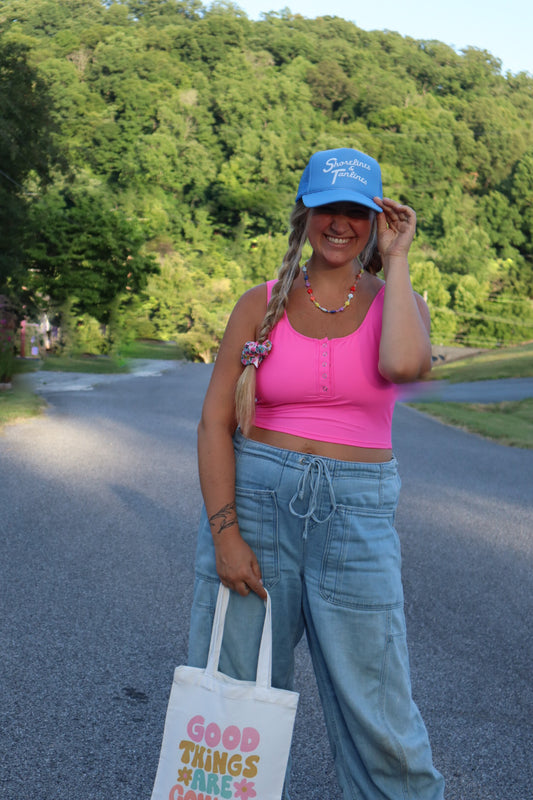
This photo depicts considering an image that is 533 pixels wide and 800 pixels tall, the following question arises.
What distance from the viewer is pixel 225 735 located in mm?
1887

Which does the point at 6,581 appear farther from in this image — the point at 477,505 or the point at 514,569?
the point at 477,505

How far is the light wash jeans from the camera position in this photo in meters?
1.89

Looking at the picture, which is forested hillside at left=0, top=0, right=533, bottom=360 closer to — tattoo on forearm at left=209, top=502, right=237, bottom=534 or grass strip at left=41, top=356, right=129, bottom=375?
grass strip at left=41, top=356, right=129, bottom=375

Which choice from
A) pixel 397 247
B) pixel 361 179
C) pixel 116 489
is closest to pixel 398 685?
pixel 397 247

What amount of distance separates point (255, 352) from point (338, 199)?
1.23ft

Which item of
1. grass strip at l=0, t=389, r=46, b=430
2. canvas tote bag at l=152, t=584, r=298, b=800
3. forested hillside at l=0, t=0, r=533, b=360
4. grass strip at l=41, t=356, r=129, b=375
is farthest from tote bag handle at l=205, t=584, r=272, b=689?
forested hillside at l=0, t=0, r=533, b=360

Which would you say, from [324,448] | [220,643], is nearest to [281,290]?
[324,448]

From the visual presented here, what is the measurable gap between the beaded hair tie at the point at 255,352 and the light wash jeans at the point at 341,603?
18 centimetres

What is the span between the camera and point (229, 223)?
298 ft

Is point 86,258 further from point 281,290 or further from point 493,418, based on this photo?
point 281,290

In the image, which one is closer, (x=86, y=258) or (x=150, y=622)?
(x=150, y=622)

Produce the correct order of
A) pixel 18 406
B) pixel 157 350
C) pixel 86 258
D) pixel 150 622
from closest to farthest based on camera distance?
pixel 150 622
pixel 18 406
pixel 86 258
pixel 157 350

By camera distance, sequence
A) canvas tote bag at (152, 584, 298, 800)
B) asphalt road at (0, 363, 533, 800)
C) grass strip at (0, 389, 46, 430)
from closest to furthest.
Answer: canvas tote bag at (152, 584, 298, 800) → asphalt road at (0, 363, 533, 800) → grass strip at (0, 389, 46, 430)

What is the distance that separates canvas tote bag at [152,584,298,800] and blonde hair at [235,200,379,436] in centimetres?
43
